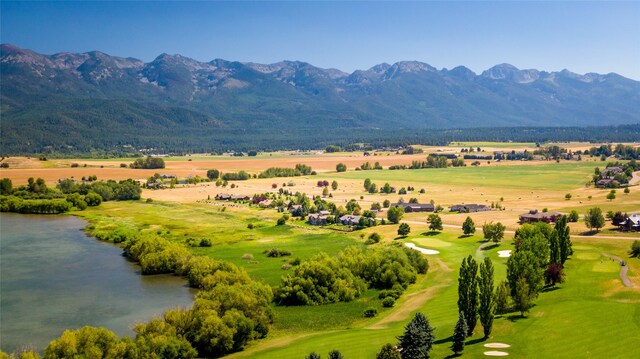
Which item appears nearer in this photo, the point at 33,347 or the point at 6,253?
the point at 33,347

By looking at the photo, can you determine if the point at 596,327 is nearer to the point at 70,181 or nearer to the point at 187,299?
the point at 187,299

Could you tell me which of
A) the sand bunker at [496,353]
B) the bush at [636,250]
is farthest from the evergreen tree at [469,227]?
the sand bunker at [496,353]

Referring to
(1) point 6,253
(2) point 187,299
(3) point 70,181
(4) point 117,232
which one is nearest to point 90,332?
(2) point 187,299

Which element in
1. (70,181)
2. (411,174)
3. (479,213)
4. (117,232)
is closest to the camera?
(117,232)

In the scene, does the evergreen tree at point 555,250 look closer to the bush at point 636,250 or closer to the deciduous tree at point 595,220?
the bush at point 636,250

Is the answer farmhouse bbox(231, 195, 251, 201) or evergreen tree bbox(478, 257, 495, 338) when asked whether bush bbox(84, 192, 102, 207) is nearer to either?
farmhouse bbox(231, 195, 251, 201)

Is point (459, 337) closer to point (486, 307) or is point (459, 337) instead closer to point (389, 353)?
point (486, 307)
